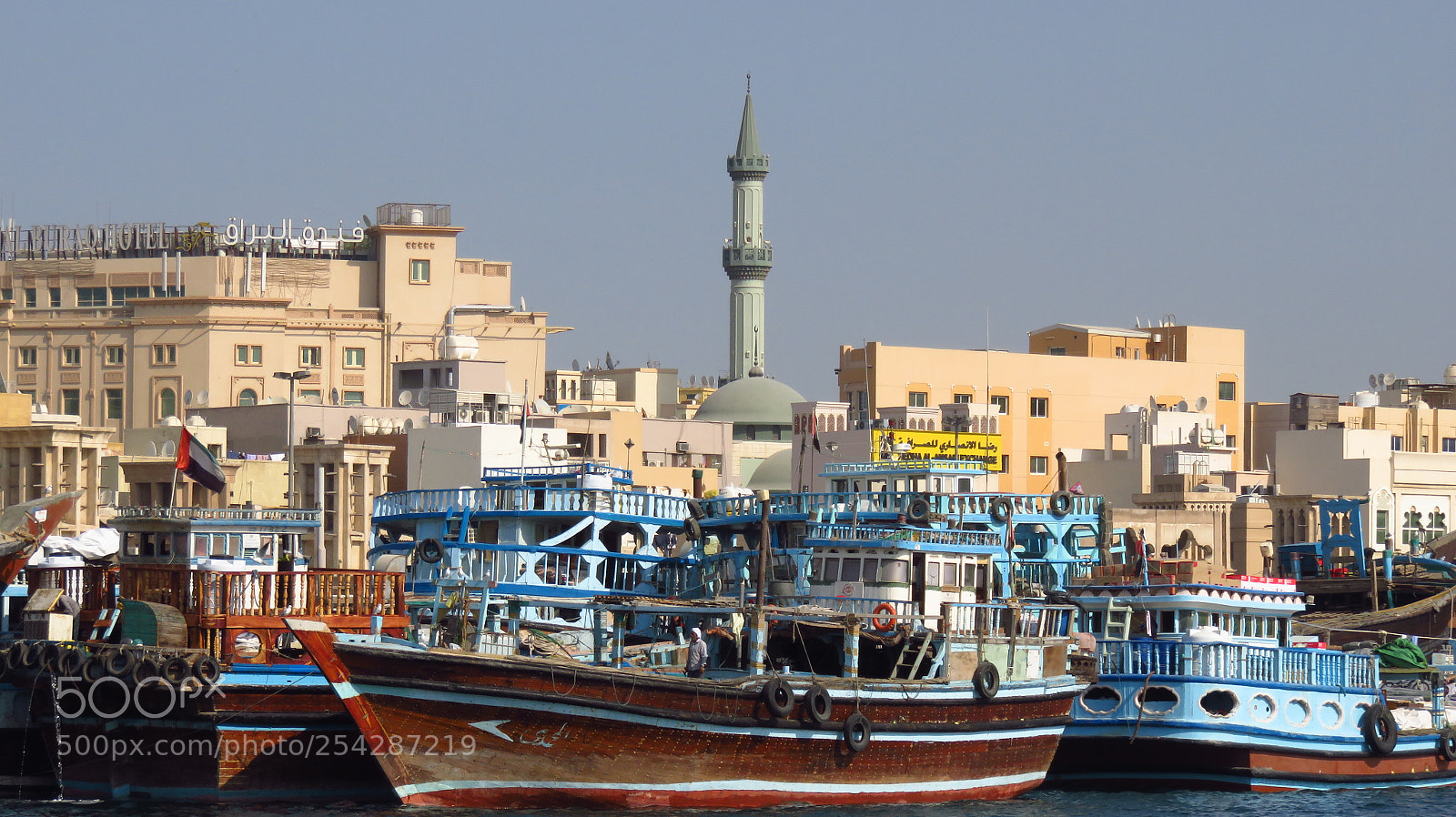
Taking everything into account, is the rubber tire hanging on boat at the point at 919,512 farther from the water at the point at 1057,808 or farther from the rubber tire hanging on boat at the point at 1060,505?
the water at the point at 1057,808

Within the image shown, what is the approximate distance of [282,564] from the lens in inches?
1539

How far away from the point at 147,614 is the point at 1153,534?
130ft

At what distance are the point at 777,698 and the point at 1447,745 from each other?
15.1 m

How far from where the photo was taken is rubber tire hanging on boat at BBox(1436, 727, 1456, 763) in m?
41.7

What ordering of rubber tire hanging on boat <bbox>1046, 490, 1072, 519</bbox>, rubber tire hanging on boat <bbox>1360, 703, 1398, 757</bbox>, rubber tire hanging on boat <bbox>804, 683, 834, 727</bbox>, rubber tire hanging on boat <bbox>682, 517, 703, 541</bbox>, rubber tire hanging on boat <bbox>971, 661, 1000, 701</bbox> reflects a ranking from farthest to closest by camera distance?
rubber tire hanging on boat <bbox>1046, 490, 1072, 519</bbox>, rubber tire hanging on boat <bbox>682, 517, 703, 541</bbox>, rubber tire hanging on boat <bbox>1360, 703, 1398, 757</bbox>, rubber tire hanging on boat <bbox>971, 661, 1000, 701</bbox>, rubber tire hanging on boat <bbox>804, 683, 834, 727</bbox>

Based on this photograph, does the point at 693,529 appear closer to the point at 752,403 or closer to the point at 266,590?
the point at 266,590

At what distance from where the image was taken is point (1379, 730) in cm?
4044

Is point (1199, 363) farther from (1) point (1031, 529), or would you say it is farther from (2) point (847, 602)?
(2) point (847, 602)

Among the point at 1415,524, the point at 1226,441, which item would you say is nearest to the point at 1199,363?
the point at 1226,441

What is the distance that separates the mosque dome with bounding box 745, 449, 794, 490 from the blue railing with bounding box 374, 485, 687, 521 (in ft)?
111

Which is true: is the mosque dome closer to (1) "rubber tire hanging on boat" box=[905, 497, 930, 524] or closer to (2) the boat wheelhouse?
(1) "rubber tire hanging on boat" box=[905, 497, 930, 524]

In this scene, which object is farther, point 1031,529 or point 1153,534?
point 1153,534

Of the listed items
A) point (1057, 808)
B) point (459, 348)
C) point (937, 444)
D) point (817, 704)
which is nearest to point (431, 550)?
point (817, 704)

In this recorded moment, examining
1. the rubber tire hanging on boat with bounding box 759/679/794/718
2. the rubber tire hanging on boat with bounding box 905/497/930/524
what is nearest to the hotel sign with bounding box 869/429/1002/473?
the rubber tire hanging on boat with bounding box 905/497/930/524
